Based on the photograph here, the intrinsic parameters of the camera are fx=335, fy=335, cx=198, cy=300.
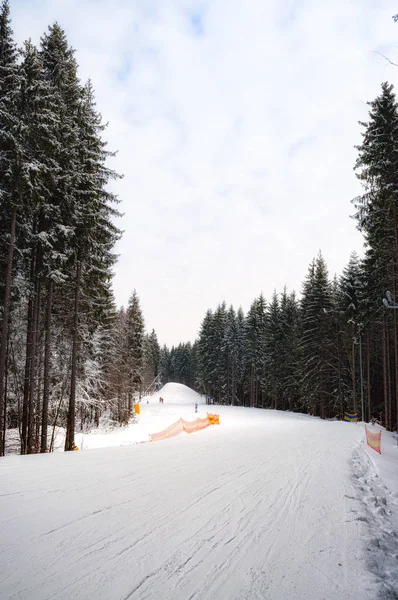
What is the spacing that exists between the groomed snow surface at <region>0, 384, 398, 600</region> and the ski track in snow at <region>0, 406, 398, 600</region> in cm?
2

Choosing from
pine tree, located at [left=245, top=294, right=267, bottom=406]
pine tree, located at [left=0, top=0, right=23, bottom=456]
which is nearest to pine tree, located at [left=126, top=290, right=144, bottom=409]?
pine tree, located at [left=245, top=294, right=267, bottom=406]

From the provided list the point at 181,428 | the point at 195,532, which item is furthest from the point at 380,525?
the point at 181,428

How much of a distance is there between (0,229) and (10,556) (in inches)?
463

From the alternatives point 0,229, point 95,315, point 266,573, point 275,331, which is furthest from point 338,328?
point 266,573

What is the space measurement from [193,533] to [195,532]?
0.14ft

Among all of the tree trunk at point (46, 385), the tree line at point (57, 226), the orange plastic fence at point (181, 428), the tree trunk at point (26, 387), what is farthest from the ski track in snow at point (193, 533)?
the orange plastic fence at point (181, 428)

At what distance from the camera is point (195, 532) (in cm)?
443

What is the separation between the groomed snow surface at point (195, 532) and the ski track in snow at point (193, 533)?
2 cm

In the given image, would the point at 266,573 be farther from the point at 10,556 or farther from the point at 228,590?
the point at 10,556

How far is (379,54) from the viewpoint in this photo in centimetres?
399

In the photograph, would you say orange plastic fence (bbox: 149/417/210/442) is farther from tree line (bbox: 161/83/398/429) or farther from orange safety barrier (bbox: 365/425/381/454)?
tree line (bbox: 161/83/398/429)

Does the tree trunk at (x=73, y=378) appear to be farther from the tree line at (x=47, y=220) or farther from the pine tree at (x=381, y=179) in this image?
the pine tree at (x=381, y=179)

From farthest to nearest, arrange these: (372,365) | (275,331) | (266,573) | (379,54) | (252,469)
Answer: (275,331) → (372,365) → (252,469) → (379,54) → (266,573)

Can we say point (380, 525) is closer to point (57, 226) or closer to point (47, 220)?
point (57, 226)
